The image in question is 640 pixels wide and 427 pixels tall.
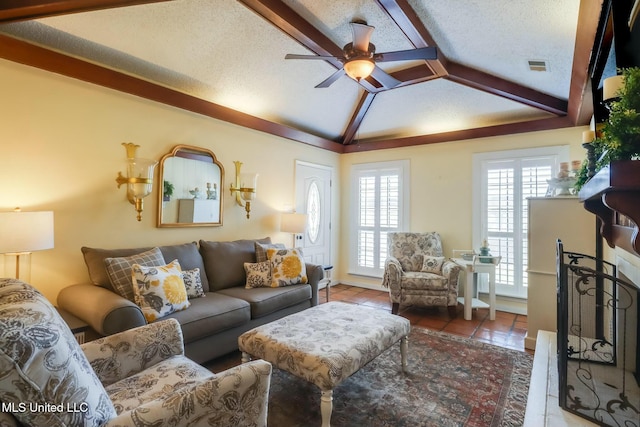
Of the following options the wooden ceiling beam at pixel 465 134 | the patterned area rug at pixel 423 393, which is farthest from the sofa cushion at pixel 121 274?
the wooden ceiling beam at pixel 465 134

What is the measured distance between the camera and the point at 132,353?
5.47 feet

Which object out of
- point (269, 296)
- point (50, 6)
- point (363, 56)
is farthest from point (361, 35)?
point (269, 296)

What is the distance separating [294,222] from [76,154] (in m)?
2.45

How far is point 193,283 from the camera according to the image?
9.48ft

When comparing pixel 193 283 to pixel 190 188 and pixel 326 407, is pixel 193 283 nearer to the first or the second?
pixel 190 188

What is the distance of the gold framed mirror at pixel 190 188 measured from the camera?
3324mm

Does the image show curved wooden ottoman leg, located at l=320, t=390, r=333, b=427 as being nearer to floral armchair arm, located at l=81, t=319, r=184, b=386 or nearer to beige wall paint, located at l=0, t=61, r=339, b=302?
floral armchair arm, located at l=81, t=319, r=184, b=386

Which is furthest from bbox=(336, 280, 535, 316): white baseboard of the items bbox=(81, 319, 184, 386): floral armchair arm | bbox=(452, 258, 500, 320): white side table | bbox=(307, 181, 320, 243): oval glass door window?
bbox=(81, 319, 184, 386): floral armchair arm

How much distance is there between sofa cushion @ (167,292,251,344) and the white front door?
85.9 inches

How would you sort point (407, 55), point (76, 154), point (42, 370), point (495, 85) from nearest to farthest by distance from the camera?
point (42, 370)
point (407, 55)
point (76, 154)
point (495, 85)

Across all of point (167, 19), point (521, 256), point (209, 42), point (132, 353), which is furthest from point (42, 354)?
point (521, 256)

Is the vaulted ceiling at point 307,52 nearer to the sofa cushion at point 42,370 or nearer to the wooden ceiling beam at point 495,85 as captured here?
the wooden ceiling beam at point 495,85

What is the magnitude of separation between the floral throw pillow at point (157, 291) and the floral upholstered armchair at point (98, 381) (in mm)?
694

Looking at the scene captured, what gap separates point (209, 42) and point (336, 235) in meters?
3.66
